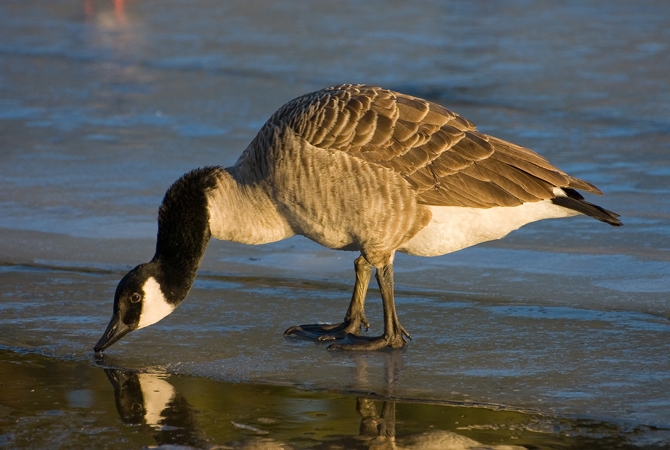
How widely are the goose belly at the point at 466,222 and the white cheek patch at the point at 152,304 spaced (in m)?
1.27

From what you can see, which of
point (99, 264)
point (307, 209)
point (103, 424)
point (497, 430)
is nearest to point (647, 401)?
point (497, 430)

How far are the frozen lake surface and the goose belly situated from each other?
1.45ft

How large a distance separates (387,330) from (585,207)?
1165 mm

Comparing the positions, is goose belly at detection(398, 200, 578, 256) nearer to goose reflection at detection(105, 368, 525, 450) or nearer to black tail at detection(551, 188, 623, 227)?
black tail at detection(551, 188, 623, 227)

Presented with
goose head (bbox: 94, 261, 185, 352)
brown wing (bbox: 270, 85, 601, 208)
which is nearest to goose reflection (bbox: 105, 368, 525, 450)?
goose head (bbox: 94, 261, 185, 352)

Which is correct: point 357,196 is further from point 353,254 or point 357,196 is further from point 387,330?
point 353,254

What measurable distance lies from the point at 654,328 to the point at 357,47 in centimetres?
886

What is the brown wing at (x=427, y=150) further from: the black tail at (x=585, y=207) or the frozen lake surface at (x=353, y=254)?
the frozen lake surface at (x=353, y=254)

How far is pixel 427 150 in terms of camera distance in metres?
4.99

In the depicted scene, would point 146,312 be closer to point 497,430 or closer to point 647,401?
point 497,430

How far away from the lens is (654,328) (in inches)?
193

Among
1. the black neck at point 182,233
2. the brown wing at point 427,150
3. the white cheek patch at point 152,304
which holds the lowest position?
the white cheek patch at point 152,304

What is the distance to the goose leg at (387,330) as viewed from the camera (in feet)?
15.9

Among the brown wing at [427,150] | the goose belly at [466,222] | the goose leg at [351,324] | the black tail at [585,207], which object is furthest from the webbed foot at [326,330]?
the black tail at [585,207]
